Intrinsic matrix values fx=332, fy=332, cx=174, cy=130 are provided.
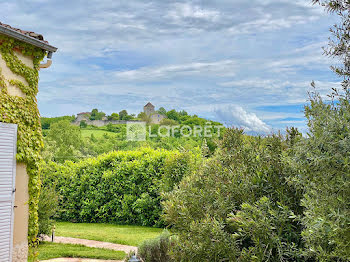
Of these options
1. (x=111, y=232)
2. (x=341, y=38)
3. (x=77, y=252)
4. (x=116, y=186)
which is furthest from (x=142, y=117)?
Result: (x=341, y=38)

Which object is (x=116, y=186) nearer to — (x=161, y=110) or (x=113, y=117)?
(x=113, y=117)

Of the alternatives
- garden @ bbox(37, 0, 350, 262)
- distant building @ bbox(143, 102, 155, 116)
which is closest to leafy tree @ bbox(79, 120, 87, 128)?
distant building @ bbox(143, 102, 155, 116)

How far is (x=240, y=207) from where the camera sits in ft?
12.3

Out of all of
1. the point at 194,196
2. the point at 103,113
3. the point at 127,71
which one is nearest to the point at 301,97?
the point at 194,196

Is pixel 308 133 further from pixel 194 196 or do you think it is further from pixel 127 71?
pixel 127 71

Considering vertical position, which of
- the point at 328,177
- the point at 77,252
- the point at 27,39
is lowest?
the point at 77,252

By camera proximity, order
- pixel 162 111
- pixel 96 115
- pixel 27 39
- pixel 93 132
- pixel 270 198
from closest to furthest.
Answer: pixel 270 198, pixel 27 39, pixel 93 132, pixel 162 111, pixel 96 115

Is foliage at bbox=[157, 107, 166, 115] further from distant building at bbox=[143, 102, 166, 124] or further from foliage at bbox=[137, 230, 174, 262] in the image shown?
foliage at bbox=[137, 230, 174, 262]

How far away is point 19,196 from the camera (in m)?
6.12

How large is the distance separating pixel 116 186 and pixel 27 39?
7.08 meters

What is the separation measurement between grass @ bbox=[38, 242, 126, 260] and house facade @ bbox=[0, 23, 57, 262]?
118cm

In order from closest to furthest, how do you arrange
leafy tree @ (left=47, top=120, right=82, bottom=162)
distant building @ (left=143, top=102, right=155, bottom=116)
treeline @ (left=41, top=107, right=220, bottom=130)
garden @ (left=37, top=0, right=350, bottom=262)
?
garden @ (left=37, top=0, right=350, bottom=262) → leafy tree @ (left=47, top=120, right=82, bottom=162) → treeline @ (left=41, top=107, right=220, bottom=130) → distant building @ (left=143, top=102, right=155, bottom=116)

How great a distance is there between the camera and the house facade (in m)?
5.79

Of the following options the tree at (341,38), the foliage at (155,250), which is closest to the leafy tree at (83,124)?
the foliage at (155,250)
